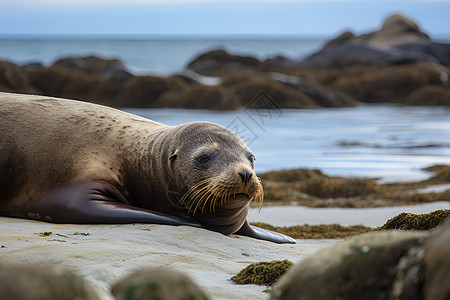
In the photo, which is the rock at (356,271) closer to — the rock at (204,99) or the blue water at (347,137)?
the blue water at (347,137)

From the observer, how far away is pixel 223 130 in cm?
548

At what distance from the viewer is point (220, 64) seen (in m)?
39.2

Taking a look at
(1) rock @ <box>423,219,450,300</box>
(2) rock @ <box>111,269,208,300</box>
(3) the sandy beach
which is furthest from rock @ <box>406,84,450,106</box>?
(2) rock @ <box>111,269,208,300</box>

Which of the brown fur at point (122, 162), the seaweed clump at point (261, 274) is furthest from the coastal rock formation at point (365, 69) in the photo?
the seaweed clump at point (261, 274)

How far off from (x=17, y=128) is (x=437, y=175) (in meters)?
7.39

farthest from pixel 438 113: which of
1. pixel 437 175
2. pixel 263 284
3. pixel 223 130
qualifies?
pixel 263 284

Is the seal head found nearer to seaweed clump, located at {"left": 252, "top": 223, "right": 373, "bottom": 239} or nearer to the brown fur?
the brown fur

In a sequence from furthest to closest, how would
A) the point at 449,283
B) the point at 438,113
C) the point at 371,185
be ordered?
1. the point at 438,113
2. the point at 371,185
3. the point at 449,283

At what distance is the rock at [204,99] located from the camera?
877 inches

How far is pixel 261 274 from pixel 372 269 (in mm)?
1364

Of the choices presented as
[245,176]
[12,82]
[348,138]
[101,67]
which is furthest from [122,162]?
[101,67]

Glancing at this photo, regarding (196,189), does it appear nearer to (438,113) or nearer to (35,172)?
(35,172)

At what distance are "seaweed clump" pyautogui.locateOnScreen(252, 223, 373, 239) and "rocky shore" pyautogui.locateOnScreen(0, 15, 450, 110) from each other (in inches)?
610

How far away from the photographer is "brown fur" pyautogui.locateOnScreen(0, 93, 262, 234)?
5195 mm
